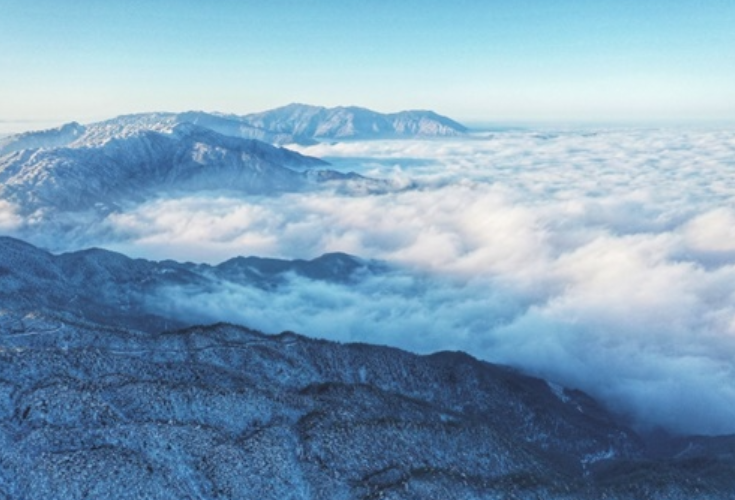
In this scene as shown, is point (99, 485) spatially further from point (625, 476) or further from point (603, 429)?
point (603, 429)

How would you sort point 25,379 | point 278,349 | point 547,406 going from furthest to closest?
point 547,406 < point 278,349 < point 25,379

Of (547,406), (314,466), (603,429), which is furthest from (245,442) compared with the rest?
(603,429)

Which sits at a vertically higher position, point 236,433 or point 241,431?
point 236,433

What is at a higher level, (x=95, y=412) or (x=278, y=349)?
(x=95, y=412)

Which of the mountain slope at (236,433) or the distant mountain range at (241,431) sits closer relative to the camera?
the mountain slope at (236,433)

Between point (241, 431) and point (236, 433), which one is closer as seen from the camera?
point (236, 433)

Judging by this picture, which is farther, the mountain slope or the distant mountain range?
the distant mountain range

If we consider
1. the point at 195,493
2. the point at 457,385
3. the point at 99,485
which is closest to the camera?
the point at 99,485

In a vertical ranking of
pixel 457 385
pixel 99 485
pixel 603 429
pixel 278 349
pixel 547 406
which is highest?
pixel 99 485
